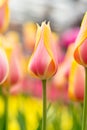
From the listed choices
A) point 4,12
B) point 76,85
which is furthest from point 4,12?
point 76,85

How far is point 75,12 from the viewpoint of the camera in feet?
31.3

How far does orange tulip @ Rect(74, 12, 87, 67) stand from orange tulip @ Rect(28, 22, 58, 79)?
0.05 meters

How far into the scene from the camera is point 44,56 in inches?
48.3

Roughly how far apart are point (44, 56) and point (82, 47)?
0.09 metres

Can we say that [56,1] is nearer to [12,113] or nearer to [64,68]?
[12,113]

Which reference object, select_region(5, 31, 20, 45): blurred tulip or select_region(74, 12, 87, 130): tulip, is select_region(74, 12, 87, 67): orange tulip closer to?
select_region(74, 12, 87, 130): tulip

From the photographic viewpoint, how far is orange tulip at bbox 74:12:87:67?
1.16 meters

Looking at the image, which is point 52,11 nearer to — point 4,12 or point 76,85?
point 4,12

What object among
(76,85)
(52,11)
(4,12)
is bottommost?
(76,85)

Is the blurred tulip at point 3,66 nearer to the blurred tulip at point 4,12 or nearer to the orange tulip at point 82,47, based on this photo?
the orange tulip at point 82,47

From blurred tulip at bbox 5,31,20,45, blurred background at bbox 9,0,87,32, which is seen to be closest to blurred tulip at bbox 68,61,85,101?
blurred tulip at bbox 5,31,20,45

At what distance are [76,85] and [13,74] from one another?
178mm

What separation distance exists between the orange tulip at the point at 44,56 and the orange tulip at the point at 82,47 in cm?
5

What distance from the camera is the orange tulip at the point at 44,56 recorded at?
47.0 inches
